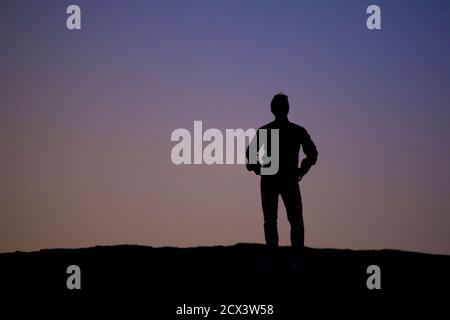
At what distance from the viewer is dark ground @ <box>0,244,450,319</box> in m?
7.15

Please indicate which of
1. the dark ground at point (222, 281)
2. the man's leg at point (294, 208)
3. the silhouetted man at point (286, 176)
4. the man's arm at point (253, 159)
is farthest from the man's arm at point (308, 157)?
the dark ground at point (222, 281)

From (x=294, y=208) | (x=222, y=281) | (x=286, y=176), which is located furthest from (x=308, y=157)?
(x=222, y=281)

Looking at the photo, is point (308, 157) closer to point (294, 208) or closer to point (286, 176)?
point (286, 176)

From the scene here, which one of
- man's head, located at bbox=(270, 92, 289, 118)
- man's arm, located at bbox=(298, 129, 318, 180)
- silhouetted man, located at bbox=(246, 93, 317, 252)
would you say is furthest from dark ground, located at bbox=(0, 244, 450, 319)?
man's head, located at bbox=(270, 92, 289, 118)

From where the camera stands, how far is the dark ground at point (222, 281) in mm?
7148

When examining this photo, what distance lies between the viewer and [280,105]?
29.3 feet

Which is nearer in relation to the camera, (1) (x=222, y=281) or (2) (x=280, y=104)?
(1) (x=222, y=281)

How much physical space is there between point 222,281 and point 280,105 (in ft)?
9.15

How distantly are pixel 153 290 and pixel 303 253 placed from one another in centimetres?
253

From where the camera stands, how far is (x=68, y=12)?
11.1 m

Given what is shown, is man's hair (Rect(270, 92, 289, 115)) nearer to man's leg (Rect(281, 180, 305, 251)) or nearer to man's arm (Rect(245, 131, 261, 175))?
man's arm (Rect(245, 131, 261, 175))

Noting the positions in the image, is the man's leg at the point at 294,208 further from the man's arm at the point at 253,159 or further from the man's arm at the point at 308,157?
the man's arm at the point at 253,159

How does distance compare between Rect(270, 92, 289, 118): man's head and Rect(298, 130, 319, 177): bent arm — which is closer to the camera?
Rect(270, 92, 289, 118): man's head
